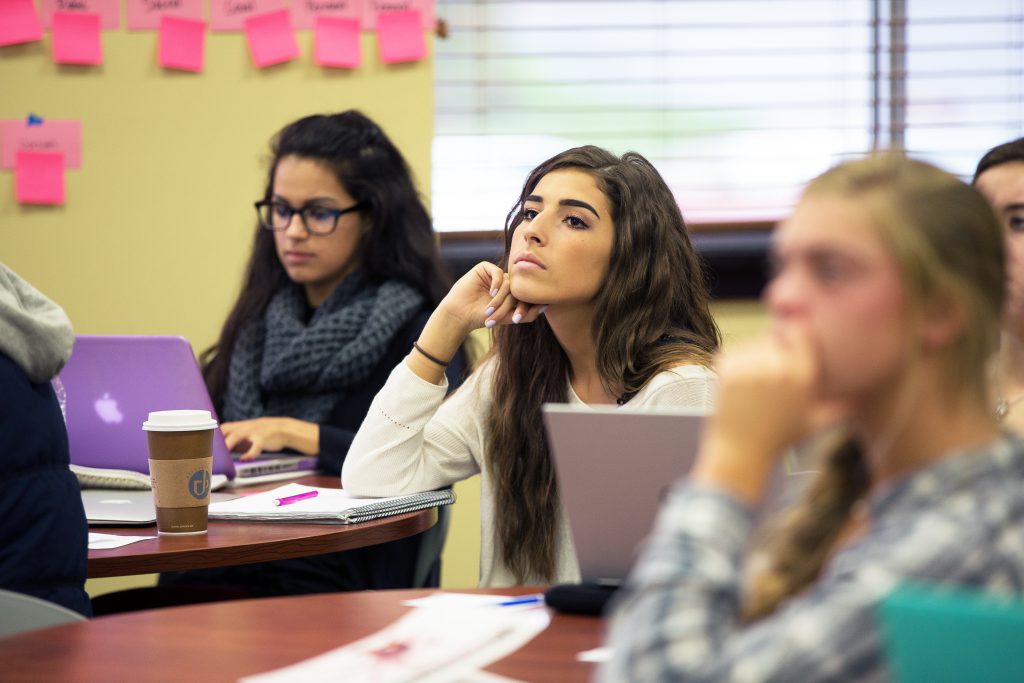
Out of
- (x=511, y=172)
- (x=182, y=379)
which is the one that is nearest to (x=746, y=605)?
(x=182, y=379)

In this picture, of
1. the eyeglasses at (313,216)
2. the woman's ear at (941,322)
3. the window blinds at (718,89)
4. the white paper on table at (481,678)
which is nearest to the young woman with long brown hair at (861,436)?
the woman's ear at (941,322)

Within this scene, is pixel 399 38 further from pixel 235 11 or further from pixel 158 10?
pixel 158 10

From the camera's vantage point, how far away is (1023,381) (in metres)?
1.47

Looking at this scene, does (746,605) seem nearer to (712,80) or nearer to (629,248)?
(629,248)

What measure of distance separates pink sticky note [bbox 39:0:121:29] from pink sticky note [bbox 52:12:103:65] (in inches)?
0.4

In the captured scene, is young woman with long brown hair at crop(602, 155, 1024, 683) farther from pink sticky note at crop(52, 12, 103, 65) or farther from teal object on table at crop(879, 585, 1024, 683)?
pink sticky note at crop(52, 12, 103, 65)

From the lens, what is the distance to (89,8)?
3205 mm

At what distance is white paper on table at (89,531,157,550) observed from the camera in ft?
5.53

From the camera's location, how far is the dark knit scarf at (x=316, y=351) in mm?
2656

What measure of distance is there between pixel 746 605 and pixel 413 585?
69.3 inches

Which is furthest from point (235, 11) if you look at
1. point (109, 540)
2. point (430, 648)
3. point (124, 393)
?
point (430, 648)

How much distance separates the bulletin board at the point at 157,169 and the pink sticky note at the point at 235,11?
0.03 meters

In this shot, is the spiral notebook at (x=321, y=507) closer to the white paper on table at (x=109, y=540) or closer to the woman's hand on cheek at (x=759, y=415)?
the white paper on table at (x=109, y=540)

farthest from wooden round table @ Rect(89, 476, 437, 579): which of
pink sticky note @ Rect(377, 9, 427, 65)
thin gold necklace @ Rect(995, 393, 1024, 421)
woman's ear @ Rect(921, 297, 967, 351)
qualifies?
pink sticky note @ Rect(377, 9, 427, 65)
